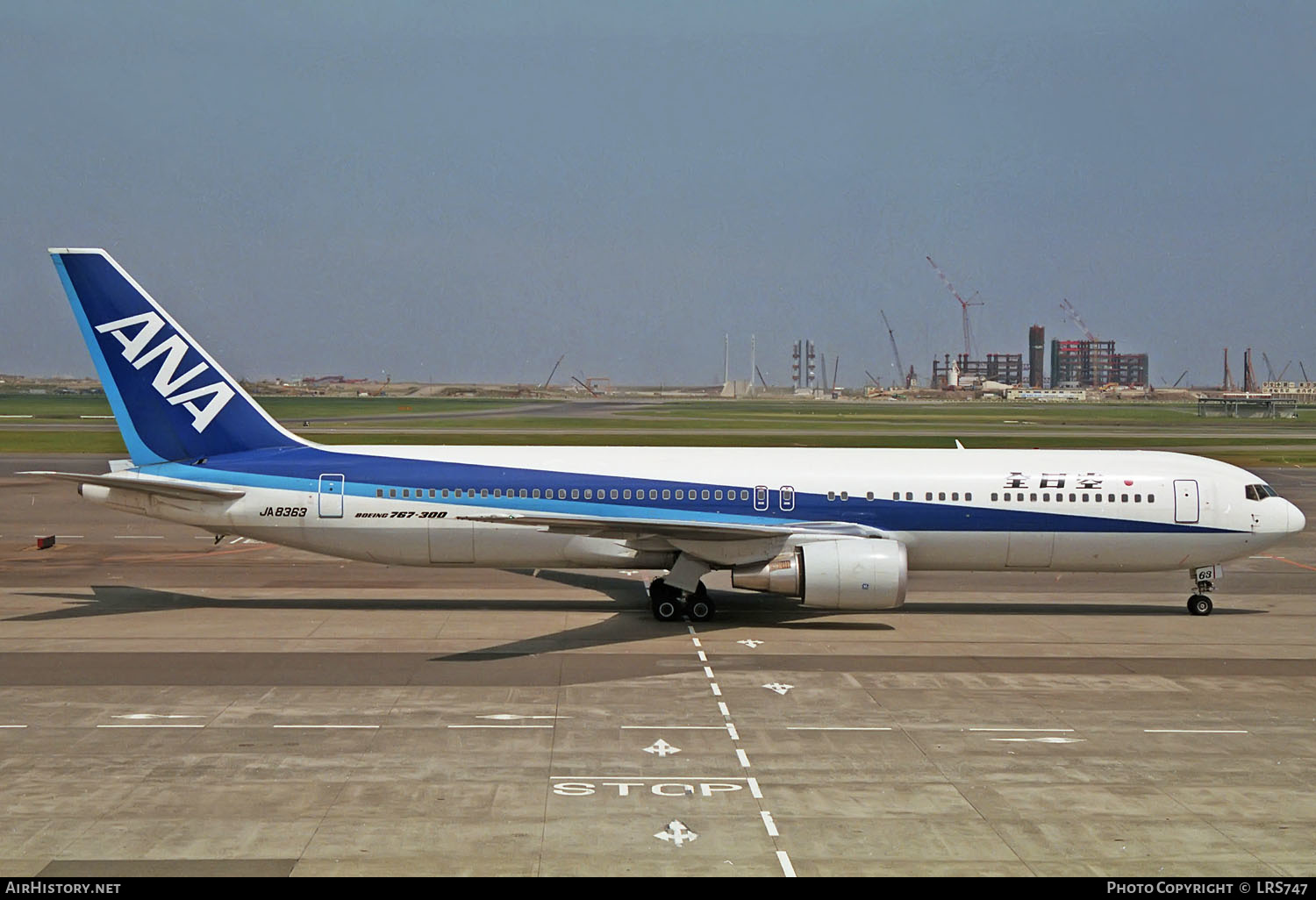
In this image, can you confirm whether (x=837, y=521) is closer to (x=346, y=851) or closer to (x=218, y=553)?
(x=346, y=851)

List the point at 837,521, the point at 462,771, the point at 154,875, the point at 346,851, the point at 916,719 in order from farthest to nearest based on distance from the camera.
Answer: the point at 837,521
the point at 916,719
the point at 462,771
the point at 346,851
the point at 154,875

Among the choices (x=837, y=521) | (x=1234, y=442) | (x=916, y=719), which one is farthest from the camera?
(x=1234, y=442)

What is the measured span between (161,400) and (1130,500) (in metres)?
23.3

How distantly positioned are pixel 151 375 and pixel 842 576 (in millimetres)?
16771

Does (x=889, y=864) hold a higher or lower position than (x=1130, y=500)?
lower

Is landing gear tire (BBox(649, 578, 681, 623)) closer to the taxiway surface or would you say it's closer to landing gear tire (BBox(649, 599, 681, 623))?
landing gear tire (BBox(649, 599, 681, 623))

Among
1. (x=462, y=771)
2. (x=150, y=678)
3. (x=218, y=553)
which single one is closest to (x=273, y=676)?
(x=150, y=678)

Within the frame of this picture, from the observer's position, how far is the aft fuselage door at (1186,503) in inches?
1104

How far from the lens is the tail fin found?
27125 mm

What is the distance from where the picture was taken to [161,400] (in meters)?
27.7

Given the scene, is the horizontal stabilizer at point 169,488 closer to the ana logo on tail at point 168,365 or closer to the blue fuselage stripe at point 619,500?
the blue fuselage stripe at point 619,500

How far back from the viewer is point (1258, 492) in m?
28.6

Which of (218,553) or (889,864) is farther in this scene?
(218,553)

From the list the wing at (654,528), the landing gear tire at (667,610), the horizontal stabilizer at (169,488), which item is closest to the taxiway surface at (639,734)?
the landing gear tire at (667,610)
